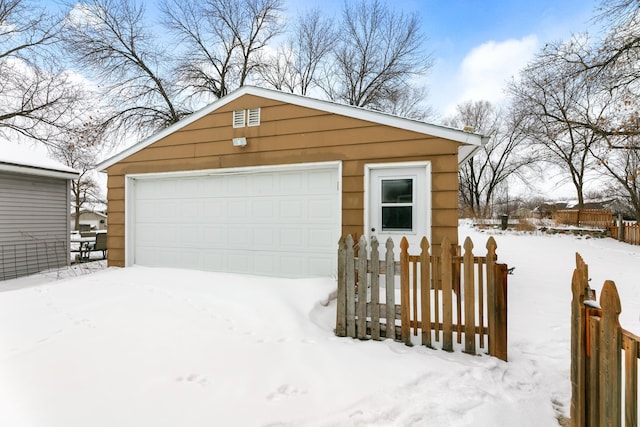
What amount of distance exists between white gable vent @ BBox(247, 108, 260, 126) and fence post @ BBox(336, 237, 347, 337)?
365 centimetres

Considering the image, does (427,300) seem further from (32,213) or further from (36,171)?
A: (32,213)

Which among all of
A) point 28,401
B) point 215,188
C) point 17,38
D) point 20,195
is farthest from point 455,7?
point 17,38

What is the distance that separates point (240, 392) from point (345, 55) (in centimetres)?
1856

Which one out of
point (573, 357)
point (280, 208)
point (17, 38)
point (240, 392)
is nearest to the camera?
point (573, 357)

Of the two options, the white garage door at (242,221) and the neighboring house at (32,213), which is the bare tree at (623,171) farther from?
Answer: the neighboring house at (32,213)

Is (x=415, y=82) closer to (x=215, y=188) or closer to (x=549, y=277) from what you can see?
(x=549, y=277)

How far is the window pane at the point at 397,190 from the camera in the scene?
17.0ft

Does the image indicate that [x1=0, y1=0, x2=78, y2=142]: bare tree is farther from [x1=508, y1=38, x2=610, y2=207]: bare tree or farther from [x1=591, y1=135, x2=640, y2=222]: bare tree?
[x1=591, y1=135, x2=640, y2=222]: bare tree

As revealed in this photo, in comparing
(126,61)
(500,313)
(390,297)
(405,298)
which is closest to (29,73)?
(126,61)

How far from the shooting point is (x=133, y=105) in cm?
1514

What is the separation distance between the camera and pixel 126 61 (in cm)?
1502

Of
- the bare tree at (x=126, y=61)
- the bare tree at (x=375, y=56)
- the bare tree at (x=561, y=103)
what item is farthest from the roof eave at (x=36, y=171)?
the bare tree at (x=561, y=103)

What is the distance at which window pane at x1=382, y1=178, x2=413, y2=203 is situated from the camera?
204 inches

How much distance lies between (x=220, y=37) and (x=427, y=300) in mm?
17945
